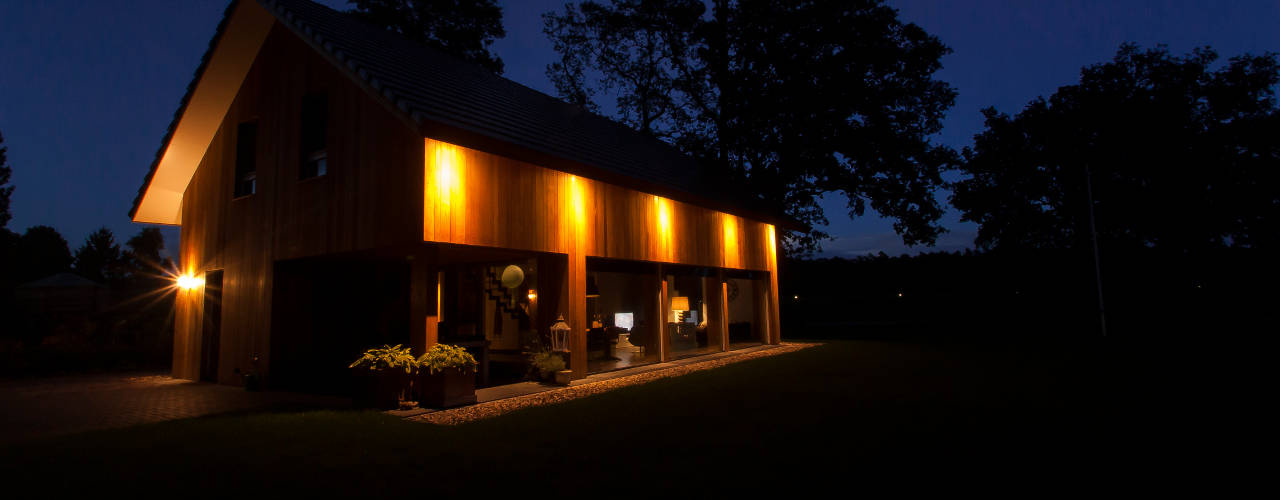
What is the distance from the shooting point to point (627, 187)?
10758 mm

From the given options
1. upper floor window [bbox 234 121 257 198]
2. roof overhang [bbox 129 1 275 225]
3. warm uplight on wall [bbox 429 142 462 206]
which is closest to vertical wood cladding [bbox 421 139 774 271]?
warm uplight on wall [bbox 429 142 462 206]

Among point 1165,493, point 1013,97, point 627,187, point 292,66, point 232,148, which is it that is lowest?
point 1165,493

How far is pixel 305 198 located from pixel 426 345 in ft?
10.7

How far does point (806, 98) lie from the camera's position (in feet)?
65.6

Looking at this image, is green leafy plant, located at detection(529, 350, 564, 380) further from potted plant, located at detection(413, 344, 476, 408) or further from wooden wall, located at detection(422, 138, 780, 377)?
potted plant, located at detection(413, 344, 476, 408)

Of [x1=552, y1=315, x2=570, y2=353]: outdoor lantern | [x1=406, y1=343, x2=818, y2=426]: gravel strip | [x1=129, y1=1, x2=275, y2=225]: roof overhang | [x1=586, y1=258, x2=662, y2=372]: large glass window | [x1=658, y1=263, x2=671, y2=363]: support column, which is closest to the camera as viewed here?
[x1=406, y1=343, x2=818, y2=426]: gravel strip

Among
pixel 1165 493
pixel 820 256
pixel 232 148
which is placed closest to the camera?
pixel 1165 493

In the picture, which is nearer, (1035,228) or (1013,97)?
(1035,228)

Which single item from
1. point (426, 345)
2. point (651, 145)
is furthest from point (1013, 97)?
point (426, 345)

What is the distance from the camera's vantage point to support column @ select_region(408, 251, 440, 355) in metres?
7.31

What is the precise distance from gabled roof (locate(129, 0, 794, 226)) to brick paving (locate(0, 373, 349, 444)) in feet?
11.9

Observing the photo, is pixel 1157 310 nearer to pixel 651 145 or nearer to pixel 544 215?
pixel 651 145

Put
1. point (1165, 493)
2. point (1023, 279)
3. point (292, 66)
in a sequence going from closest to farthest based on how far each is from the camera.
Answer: point (1165, 493) → point (292, 66) → point (1023, 279)

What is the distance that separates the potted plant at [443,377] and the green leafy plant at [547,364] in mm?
1833
